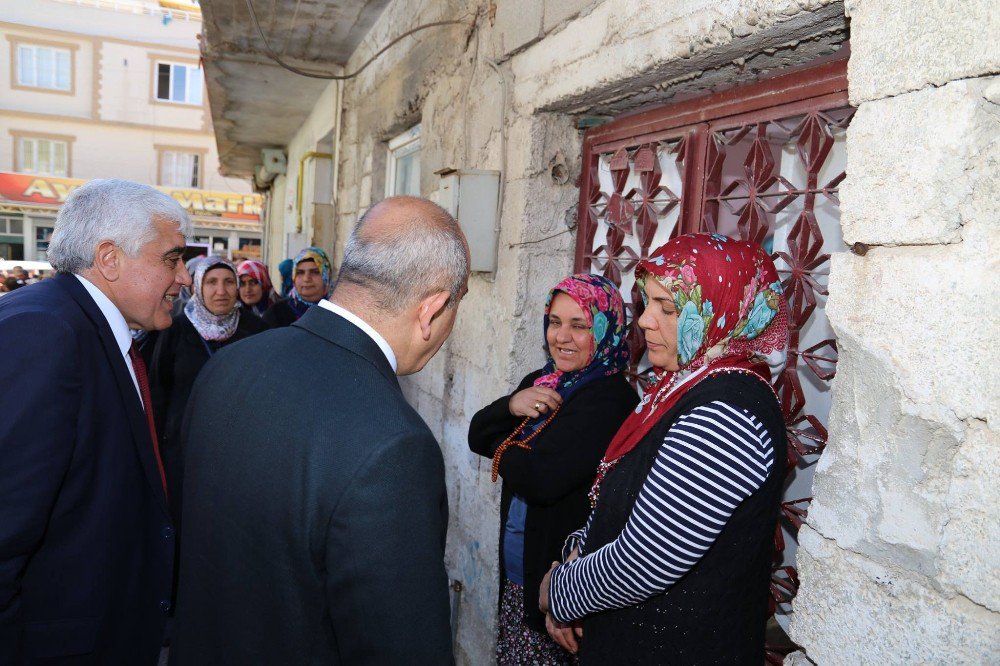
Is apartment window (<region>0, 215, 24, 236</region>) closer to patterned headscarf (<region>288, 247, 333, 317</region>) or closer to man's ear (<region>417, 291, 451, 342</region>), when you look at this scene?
patterned headscarf (<region>288, 247, 333, 317</region>)

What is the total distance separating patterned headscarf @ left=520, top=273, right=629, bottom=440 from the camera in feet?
7.68

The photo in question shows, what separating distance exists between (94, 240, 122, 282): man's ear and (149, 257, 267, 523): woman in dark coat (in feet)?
4.42

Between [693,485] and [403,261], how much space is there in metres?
0.77

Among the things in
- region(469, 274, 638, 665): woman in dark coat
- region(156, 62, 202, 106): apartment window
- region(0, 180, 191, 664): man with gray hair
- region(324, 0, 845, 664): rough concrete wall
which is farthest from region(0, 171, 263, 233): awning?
region(469, 274, 638, 665): woman in dark coat

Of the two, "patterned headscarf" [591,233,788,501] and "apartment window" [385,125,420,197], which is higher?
"apartment window" [385,125,420,197]

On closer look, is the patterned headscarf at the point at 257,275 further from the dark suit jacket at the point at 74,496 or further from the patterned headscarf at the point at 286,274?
the dark suit jacket at the point at 74,496

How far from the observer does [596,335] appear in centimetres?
233

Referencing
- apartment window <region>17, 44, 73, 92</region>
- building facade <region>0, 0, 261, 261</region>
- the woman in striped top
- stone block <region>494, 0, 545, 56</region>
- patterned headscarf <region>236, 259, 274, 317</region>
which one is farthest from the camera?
apartment window <region>17, 44, 73, 92</region>

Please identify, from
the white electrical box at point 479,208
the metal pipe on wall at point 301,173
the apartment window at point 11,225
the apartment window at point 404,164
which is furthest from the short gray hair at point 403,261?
the apartment window at point 11,225

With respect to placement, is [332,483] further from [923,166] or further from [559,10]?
[559,10]

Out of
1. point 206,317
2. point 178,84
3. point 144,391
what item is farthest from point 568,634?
point 178,84

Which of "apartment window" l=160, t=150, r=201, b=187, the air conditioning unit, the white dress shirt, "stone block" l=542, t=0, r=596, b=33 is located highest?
"apartment window" l=160, t=150, r=201, b=187

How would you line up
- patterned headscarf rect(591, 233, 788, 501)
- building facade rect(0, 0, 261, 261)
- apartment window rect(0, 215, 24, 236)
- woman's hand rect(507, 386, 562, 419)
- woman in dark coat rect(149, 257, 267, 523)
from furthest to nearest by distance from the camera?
building facade rect(0, 0, 261, 261)
apartment window rect(0, 215, 24, 236)
woman in dark coat rect(149, 257, 267, 523)
woman's hand rect(507, 386, 562, 419)
patterned headscarf rect(591, 233, 788, 501)

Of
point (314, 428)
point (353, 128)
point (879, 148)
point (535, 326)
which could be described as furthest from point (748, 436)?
point (353, 128)
